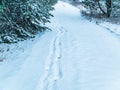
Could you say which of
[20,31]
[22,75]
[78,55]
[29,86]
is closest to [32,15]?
[20,31]

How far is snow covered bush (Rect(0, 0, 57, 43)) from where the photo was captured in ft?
53.4

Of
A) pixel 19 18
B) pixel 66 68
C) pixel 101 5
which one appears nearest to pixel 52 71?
pixel 66 68

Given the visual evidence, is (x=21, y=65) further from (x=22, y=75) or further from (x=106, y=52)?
(x=106, y=52)

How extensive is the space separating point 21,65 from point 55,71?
1696 millimetres

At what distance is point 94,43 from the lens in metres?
13.8

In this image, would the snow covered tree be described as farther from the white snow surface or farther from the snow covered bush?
the white snow surface

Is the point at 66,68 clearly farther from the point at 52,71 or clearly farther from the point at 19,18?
the point at 19,18

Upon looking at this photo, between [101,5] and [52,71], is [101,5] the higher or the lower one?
the lower one

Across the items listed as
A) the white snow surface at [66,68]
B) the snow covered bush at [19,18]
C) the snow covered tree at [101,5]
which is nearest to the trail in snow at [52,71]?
the white snow surface at [66,68]

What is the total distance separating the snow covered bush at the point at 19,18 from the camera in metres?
16.3

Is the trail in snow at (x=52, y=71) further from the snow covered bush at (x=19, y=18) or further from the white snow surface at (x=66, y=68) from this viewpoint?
the snow covered bush at (x=19, y=18)

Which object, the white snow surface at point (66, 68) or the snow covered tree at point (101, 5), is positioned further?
the snow covered tree at point (101, 5)

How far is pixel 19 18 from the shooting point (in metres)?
17.2

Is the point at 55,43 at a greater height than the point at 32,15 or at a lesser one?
lesser
